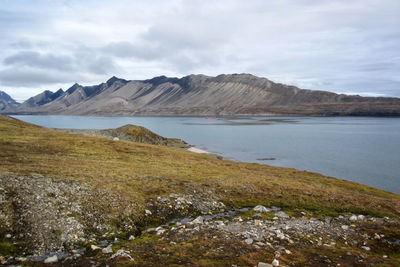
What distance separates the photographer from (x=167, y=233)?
54.9ft

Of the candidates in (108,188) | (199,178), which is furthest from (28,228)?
(199,178)

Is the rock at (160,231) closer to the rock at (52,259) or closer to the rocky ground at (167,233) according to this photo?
the rocky ground at (167,233)

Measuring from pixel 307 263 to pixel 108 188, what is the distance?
15.5 meters

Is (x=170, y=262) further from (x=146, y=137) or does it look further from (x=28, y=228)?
(x=146, y=137)

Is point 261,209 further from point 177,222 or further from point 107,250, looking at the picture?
point 107,250

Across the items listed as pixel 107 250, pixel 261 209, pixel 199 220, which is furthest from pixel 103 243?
pixel 261 209

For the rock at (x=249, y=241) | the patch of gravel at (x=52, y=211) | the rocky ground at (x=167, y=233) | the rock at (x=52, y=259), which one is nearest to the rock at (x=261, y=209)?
the rocky ground at (x=167, y=233)

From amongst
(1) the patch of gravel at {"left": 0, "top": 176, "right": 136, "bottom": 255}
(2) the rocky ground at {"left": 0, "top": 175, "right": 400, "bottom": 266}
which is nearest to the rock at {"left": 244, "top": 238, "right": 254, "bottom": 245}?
(2) the rocky ground at {"left": 0, "top": 175, "right": 400, "bottom": 266}

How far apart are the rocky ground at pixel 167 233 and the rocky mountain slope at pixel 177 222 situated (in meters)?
A: 0.06

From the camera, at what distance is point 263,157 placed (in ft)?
263

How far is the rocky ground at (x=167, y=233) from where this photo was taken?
13359 mm

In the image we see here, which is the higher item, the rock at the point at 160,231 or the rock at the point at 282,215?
the rock at the point at 160,231

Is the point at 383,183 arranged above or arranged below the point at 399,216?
below

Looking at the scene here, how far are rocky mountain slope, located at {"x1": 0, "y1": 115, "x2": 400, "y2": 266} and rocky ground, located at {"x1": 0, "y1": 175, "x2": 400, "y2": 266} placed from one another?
57 millimetres
